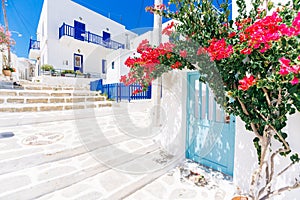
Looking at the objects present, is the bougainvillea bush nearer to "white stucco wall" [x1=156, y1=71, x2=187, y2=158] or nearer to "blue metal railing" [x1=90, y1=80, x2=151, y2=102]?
"white stucco wall" [x1=156, y1=71, x2=187, y2=158]

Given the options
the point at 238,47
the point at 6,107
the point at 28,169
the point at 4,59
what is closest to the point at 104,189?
the point at 28,169

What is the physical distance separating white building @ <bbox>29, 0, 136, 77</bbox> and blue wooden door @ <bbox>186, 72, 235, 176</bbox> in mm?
13660

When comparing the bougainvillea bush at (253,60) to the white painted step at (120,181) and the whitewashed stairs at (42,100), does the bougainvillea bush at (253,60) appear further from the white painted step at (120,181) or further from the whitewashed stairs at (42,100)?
the whitewashed stairs at (42,100)

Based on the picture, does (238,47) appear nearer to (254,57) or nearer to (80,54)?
(254,57)

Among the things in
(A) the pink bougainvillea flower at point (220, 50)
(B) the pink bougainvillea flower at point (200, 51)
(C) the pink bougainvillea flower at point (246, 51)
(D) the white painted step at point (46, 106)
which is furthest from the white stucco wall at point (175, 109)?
(D) the white painted step at point (46, 106)

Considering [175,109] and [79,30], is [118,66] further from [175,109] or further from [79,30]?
[175,109]

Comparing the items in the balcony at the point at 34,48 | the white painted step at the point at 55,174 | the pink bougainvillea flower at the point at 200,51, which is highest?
the balcony at the point at 34,48

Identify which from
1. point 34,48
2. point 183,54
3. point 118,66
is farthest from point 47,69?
point 183,54

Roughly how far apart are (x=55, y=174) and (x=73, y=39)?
1361cm

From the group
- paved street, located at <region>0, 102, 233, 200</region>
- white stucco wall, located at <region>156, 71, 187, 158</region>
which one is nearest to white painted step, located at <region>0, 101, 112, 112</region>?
paved street, located at <region>0, 102, 233, 200</region>

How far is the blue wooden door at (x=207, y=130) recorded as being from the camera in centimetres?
292

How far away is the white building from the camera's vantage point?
13430mm

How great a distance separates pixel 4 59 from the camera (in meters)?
11.0

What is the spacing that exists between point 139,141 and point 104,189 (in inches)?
75.0
